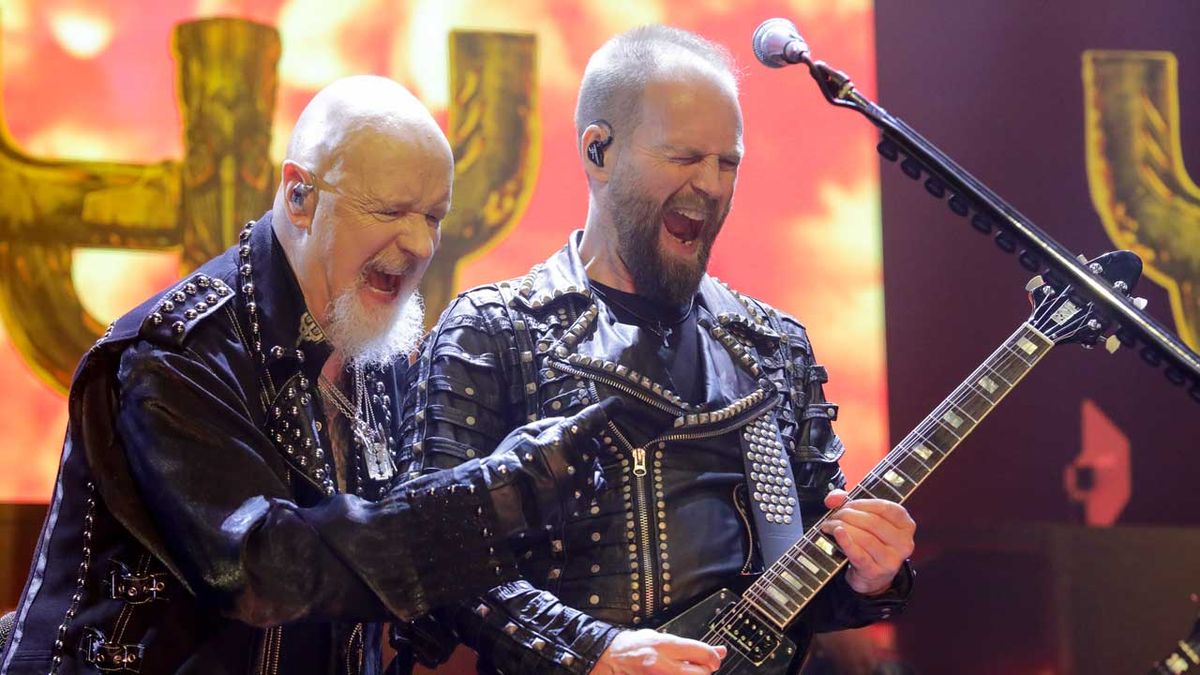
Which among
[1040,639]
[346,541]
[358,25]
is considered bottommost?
[1040,639]

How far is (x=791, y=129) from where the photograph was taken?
145 inches

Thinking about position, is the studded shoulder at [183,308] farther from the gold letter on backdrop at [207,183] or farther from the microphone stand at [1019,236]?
the gold letter on backdrop at [207,183]

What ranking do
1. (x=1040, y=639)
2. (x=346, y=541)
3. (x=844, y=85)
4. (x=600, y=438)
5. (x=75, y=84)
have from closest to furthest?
(x=346, y=541) → (x=844, y=85) → (x=600, y=438) → (x=75, y=84) → (x=1040, y=639)

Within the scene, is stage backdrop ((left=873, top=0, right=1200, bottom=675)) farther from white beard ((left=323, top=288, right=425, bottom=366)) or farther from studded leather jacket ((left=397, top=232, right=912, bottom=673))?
white beard ((left=323, top=288, right=425, bottom=366))

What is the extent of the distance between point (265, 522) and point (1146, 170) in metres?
3.02

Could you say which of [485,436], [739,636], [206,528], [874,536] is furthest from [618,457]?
[206,528]

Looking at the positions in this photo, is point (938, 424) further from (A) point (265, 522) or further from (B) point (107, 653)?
(B) point (107, 653)

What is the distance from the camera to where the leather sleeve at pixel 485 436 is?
2.17m

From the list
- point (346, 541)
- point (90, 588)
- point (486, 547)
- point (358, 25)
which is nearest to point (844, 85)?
point (486, 547)

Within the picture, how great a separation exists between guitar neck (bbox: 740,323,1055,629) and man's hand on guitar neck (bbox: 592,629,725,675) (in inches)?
10.1

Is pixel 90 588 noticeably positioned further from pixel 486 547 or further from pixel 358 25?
pixel 358 25

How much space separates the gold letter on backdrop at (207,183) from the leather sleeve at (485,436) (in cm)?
104

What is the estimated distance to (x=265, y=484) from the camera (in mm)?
2006

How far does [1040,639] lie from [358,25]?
263cm
